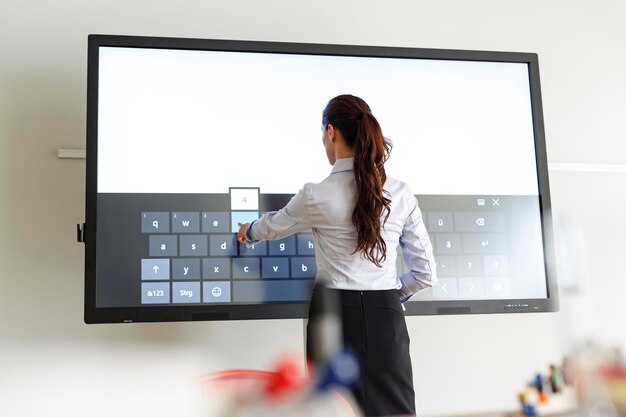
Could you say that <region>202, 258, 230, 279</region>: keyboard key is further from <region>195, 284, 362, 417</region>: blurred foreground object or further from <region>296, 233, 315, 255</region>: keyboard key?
<region>195, 284, 362, 417</region>: blurred foreground object

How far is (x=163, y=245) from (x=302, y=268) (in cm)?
48

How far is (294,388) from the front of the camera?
1.93 feet

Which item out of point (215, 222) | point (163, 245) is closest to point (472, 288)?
point (215, 222)

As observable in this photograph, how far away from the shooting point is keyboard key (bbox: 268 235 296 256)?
2.36m

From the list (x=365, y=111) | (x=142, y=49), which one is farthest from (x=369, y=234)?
(x=142, y=49)

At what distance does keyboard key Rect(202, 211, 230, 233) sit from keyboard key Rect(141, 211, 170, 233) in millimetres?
125

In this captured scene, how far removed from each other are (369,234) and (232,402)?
1.31 metres

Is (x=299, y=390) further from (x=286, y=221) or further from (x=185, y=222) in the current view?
(x=185, y=222)

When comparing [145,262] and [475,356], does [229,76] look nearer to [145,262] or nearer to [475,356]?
[145,262]

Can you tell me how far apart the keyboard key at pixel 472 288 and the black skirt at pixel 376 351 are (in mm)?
586

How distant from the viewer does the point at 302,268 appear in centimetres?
237

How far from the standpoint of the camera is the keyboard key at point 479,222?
253 centimetres

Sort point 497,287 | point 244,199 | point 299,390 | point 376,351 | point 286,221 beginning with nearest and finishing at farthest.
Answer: point 299,390 → point 376,351 → point 286,221 → point 244,199 → point 497,287

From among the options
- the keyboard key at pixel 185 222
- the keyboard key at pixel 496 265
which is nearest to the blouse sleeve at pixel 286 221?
the keyboard key at pixel 185 222
